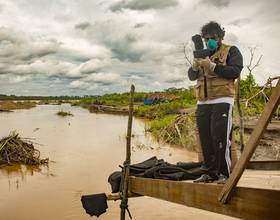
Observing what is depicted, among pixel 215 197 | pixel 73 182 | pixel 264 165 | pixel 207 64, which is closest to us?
pixel 215 197

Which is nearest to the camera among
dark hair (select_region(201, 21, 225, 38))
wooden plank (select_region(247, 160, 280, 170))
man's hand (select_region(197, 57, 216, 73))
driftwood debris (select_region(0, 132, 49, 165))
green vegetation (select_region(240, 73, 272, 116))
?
man's hand (select_region(197, 57, 216, 73))

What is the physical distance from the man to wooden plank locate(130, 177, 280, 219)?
227 mm

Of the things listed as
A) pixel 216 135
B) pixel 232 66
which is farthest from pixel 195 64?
pixel 216 135

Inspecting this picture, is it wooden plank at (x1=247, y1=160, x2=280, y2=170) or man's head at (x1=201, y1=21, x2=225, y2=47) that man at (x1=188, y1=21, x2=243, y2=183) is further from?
wooden plank at (x1=247, y1=160, x2=280, y2=170)

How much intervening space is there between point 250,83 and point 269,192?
9034 millimetres

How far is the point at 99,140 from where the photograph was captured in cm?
1706

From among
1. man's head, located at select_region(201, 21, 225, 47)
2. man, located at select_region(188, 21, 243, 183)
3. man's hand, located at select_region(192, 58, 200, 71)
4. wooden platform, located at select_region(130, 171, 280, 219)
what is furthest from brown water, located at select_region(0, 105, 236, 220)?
man's head, located at select_region(201, 21, 225, 47)

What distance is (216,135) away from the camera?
3.82 m

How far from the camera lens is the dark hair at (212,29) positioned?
4.00m

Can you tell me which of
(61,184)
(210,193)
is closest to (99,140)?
(61,184)

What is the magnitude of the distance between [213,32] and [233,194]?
1.80 m

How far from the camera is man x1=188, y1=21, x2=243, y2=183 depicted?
3.75 metres

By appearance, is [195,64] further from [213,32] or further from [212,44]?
[213,32]

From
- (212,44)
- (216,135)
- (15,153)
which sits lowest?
(15,153)
